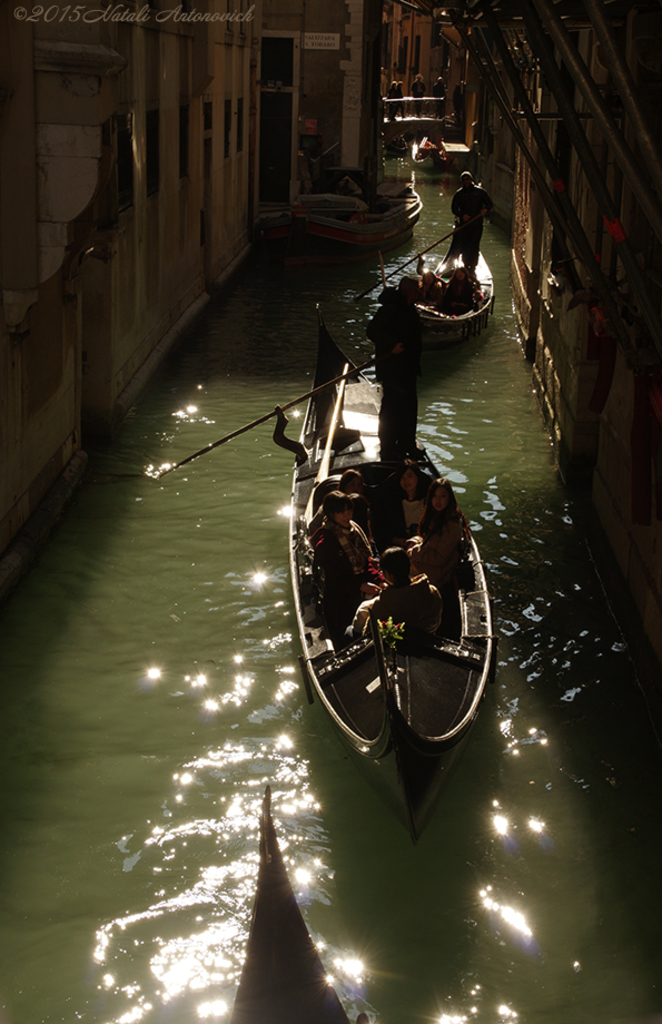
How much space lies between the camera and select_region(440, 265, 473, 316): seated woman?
42.2 ft

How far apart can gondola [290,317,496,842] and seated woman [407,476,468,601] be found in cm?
14

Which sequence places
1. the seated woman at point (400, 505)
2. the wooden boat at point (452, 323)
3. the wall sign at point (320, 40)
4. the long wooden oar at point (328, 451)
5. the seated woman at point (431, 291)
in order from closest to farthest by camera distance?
1. the seated woman at point (400, 505)
2. the long wooden oar at point (328, 451)
3. the wooden boat at point (452, 323)
4. the seated woman at point (431, 291)
5. the wall sign at point (320, 40)

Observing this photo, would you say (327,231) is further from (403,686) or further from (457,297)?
(403,686)

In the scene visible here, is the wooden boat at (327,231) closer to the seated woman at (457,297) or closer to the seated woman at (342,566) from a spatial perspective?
the seated woman at (457,297)

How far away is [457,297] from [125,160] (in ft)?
16.8

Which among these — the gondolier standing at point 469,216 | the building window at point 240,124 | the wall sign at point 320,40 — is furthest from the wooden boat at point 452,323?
the wall sign at point 320,40

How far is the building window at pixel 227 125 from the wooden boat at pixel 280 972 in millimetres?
Result: 13498

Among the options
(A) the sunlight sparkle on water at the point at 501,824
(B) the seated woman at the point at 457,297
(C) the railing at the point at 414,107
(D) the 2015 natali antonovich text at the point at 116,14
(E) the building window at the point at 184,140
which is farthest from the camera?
(C) the railing at the point at 414,107

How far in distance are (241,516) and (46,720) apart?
108 inches

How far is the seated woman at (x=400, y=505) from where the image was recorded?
629cm

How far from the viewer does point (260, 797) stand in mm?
4703

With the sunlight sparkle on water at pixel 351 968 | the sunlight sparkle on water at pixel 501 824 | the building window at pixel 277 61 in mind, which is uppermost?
the building window at pixel 277 61

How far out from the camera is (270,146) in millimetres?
19797

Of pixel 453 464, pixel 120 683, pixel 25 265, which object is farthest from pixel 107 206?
pixel 120 683
